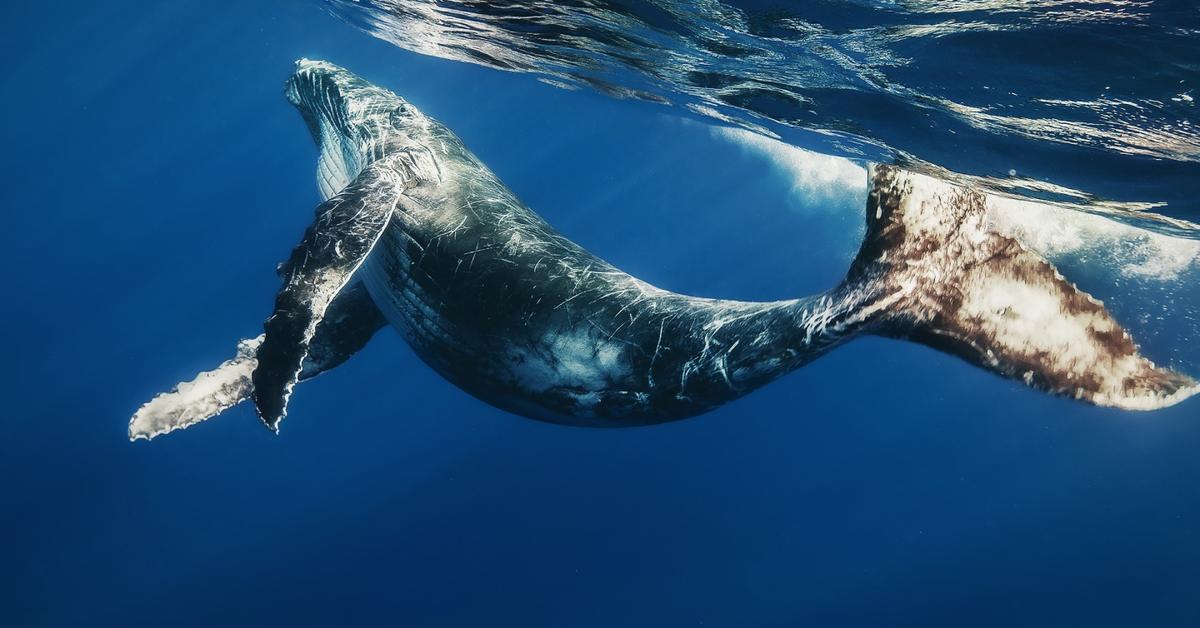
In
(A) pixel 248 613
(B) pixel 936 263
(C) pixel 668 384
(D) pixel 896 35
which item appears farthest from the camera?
(A) pixel 248 613

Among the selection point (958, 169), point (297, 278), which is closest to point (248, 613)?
point (297, 278)

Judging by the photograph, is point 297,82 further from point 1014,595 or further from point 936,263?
point 1014,595

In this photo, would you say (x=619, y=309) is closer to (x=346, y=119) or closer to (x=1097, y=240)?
(x=346, y=119)

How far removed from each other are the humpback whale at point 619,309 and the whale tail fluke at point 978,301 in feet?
0.04

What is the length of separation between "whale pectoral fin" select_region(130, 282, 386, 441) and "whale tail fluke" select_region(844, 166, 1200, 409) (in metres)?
5.94

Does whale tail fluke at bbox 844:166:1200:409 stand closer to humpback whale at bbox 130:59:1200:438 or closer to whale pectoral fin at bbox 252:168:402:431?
humpback whale at bbox 130:59:1200:438

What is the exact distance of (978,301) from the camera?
12.8ft

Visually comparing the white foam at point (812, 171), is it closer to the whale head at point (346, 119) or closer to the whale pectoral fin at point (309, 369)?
the whale head at point (346, 119)

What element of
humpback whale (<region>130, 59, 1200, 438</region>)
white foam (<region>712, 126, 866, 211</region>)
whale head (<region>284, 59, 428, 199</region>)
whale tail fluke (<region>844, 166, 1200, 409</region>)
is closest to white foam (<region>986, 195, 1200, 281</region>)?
white foam (<region>712, 126, 866, 211</region>)

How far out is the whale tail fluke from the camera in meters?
3.81

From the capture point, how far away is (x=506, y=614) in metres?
33.4

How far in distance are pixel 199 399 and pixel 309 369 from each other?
155cm

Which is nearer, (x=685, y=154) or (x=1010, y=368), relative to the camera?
(x=1010, y=368)

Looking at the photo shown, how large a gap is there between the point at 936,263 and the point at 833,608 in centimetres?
4569
